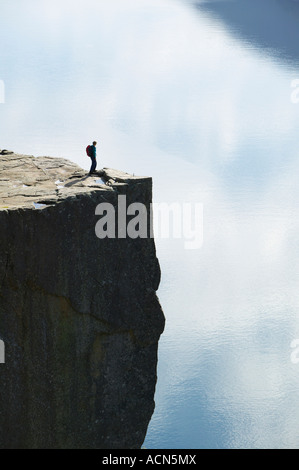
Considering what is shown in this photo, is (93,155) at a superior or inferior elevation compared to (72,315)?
superior

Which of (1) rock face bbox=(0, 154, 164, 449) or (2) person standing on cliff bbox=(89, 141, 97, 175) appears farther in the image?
(2) person standing on cliff bbox=(89, 141, 97, 175)

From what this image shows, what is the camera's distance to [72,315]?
15.7 meters

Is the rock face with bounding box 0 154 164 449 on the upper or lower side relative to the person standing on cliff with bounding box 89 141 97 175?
lower

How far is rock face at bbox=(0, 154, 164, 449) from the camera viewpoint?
50.1 feet

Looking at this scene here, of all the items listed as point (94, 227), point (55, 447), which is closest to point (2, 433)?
point (55, 447)

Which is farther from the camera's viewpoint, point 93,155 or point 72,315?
point 93,155

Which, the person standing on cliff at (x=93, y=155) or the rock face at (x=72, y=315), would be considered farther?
the person standing on cliff at (x=93, y=155)

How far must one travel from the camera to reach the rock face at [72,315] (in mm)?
15281

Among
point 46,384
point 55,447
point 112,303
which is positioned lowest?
point 55,447

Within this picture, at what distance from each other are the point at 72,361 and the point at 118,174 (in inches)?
119

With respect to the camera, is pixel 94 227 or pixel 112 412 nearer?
pixel 94 227

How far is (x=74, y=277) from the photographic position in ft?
50.9

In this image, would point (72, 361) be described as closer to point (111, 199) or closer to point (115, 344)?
point (115, 344)

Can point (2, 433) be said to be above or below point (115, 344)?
below
